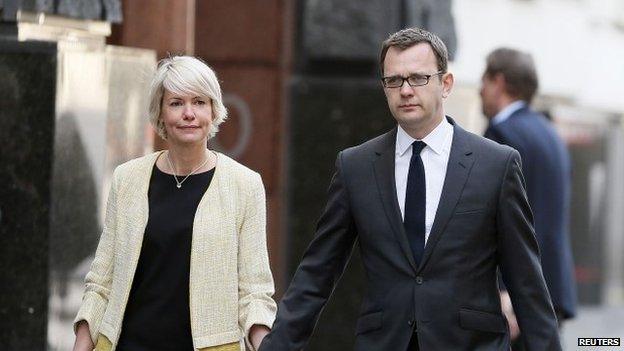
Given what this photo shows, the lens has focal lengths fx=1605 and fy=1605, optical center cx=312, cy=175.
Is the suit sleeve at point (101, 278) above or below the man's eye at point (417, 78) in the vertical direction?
below

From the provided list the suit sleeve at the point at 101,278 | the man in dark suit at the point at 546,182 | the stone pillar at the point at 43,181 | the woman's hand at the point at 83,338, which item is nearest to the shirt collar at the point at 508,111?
the man in dark suit at the point at 546,182

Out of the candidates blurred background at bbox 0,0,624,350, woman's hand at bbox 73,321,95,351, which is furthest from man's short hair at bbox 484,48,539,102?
woman's hand at bbox 73,321,95,351

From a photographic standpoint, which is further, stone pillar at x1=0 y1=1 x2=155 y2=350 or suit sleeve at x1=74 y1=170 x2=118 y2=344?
stone pillar at x1=0 y1=1 x2=155 y2=350

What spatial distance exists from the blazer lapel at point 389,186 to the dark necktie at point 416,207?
1.2 inches

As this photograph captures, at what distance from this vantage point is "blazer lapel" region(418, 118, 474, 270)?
17.7 ft

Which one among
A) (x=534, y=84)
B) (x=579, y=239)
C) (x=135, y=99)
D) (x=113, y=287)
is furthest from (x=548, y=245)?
(x=579, y=239)

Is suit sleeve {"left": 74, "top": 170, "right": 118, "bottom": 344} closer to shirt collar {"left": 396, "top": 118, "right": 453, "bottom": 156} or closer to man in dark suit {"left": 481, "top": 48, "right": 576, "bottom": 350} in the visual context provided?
shirt collar {"left": 396, "top": 118, "right": 453, "bottom": 156}

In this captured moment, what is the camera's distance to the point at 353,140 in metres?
10.8

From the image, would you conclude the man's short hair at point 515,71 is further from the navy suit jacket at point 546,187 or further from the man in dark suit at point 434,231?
the man in dark suit at point 434,231

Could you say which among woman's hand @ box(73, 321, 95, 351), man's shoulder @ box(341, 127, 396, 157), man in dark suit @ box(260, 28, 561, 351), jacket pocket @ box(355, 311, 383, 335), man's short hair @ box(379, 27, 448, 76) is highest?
man's short hair @ box(379, 27, 448, 76)

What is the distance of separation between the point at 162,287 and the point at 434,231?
1002 mm

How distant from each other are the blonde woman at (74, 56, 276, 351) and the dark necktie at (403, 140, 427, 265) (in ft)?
2.03

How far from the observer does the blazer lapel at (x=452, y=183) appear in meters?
5.38

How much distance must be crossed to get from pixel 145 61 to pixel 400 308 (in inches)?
151
